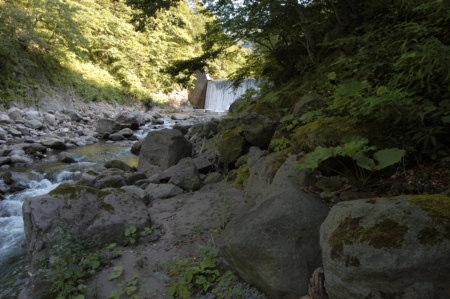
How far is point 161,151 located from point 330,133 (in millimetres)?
4895

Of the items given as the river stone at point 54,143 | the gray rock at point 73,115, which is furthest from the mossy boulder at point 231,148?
the gray rock at point 73,115

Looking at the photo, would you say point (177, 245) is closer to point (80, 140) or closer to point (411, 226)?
point (411, 226)

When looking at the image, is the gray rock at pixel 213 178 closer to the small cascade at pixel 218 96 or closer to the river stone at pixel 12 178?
the river stone at pixel 12 178

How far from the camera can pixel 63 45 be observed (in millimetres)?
15938

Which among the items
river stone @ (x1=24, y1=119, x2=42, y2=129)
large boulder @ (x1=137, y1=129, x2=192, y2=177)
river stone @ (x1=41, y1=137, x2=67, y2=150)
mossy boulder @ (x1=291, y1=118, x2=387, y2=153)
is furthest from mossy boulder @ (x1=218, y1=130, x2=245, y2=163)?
river stone @ (x1=24, y1=119, x2=42, y2=129)

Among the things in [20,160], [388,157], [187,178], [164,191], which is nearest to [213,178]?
[187,178]

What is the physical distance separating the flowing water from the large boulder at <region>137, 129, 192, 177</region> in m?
1.52

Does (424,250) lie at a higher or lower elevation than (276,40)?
lower

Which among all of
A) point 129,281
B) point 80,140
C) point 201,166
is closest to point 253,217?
point 129,281

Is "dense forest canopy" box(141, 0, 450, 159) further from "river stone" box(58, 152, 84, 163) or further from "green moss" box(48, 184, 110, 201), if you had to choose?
"river stone" box(58, 152, 84, 163)

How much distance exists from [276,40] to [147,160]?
441cm

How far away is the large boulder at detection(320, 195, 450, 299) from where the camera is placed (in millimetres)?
1591

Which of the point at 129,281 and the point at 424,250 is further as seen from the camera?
the point at 129,281

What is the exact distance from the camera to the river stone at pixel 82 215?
3.49 metres
